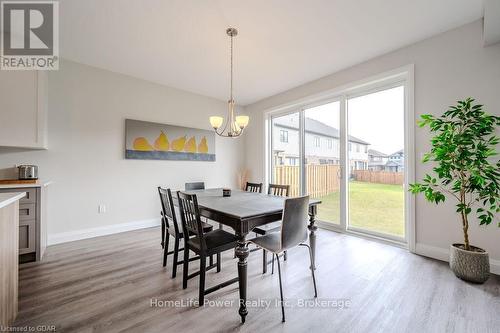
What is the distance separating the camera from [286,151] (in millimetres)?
4777

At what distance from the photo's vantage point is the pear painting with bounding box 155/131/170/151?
→ 404 cm

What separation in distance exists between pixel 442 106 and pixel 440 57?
60 centimetres

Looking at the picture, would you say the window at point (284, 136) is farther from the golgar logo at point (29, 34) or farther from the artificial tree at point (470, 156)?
the golgar logo at point (29, 34)

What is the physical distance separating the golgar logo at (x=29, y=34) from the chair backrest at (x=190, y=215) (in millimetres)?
2445

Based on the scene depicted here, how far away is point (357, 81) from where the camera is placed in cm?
332

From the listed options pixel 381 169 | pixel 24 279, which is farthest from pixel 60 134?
pixel 381 169

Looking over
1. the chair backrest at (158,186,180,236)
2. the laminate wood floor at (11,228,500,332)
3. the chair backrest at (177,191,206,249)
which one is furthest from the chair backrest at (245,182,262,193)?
the chair backrest at (177,191,206,249)

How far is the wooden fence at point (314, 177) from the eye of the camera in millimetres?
3842

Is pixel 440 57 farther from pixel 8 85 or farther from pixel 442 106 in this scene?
pixel 8 85

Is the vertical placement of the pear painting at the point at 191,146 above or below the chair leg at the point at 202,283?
above

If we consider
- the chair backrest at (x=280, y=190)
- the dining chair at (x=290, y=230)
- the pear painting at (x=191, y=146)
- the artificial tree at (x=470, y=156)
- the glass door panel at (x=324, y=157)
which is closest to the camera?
the dining chair at (x=290, y=230)

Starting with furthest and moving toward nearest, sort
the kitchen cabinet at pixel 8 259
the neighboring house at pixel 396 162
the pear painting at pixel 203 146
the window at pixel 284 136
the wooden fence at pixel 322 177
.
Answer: the window at pixel 284 136, the pear painting at pixel 203 146, the wooden fence at pixel 322 177, the neighboring house at pixel 396 162, the kitchen cabinet at pixel 8 259

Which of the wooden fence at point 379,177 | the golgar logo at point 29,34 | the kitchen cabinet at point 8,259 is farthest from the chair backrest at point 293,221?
the golgar logo at point 29,34

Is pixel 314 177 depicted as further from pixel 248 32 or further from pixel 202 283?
pixel 202 283
